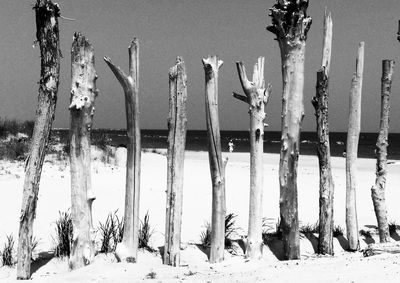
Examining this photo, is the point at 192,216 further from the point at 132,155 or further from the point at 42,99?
the point at 42,99

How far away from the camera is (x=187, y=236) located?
25.2ft

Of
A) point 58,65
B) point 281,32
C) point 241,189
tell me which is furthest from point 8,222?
point 241,189

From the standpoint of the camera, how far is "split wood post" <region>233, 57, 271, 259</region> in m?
6.53

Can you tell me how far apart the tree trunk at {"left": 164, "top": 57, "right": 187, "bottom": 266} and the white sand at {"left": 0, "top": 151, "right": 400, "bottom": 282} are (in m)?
0.32

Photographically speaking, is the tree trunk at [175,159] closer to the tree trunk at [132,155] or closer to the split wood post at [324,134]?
the tree trunk at [132,155]

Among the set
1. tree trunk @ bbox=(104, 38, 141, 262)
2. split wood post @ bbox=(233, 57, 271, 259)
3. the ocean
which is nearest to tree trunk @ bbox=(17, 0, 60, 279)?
tree trunk @ bbox=(104, 38, 141, 262)

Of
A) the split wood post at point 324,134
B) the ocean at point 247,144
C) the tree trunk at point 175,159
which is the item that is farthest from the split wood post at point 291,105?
the ocean at point 247,144

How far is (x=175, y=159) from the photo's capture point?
6289 mm

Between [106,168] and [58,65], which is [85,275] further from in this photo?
[106,168]

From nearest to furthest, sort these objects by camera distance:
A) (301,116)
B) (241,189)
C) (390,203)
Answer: (301,116) → (390,203) → (241,189)

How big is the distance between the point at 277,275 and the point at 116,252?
2098 millimetres

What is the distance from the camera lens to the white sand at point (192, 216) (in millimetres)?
5414

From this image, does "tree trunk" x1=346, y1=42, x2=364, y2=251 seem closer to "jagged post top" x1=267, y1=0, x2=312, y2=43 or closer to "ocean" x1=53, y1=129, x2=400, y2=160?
"jagged post top" x1=267, y1=0, x2=312, y2=43

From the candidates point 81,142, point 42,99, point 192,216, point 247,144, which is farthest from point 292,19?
point 247,144
